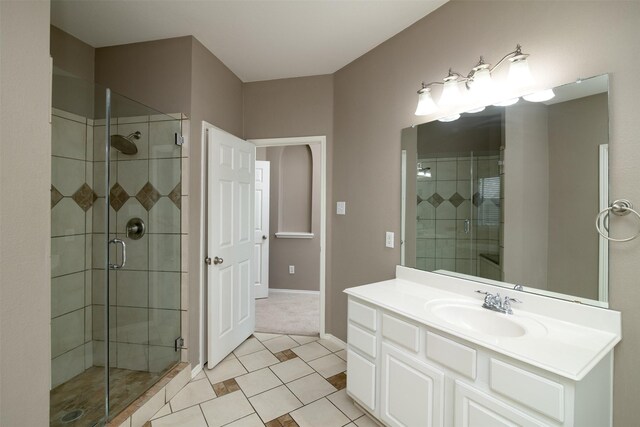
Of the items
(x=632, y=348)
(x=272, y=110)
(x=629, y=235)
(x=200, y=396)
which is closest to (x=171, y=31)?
(x=272, y=110)

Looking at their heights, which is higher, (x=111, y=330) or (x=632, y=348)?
(x=632, y=348)

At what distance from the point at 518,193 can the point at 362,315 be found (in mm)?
1090

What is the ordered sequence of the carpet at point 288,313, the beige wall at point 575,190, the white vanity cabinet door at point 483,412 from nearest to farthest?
1. the white vanity cabinet door at point 483,412
2. the beige wall at point 575,190
3. the carpet at point 288,313

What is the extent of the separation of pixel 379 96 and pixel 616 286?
182 cm

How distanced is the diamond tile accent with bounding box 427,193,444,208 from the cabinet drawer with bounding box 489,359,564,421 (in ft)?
3.43

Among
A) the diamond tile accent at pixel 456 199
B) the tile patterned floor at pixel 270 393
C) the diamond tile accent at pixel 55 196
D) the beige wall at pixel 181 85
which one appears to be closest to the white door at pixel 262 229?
the tile patterned floor at pixel 270 393

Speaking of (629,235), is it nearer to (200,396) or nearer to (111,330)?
→ (200,396)

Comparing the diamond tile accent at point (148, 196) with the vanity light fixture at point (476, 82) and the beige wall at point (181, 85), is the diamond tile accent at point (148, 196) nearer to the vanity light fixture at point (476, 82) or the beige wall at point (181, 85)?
the beige wall at point (181, 85)

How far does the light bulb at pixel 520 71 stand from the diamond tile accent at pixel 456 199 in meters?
0.66

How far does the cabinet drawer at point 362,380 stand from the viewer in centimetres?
164

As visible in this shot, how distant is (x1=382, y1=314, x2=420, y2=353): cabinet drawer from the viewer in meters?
1.40

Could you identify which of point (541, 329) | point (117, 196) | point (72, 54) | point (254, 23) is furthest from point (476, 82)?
point (72, 54)

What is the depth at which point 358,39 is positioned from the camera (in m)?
2.22

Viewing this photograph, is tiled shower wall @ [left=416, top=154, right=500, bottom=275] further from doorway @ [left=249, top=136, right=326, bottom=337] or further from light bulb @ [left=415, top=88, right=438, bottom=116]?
doorway @ [left=249, top=136, right=326, bottom=337]
